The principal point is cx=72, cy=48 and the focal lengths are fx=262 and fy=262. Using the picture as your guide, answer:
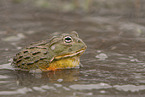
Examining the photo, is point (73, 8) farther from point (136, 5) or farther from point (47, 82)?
point (47, 82)

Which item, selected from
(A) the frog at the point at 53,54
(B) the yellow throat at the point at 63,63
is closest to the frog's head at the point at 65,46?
(A) the frog at the point at 53,54

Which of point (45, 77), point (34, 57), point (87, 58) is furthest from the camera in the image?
point (87, 58)

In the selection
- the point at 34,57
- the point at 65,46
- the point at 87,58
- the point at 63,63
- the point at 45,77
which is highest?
the point at 87,58

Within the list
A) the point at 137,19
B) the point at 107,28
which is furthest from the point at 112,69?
the point at 137,19

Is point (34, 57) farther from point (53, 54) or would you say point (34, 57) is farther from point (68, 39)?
point (68, 39)

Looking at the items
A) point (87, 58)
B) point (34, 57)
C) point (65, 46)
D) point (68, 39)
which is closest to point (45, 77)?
point (34, 57)
